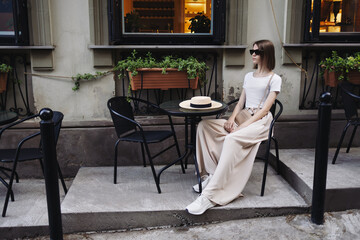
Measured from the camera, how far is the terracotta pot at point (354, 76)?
456cm

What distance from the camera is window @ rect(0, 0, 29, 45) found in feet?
13.6

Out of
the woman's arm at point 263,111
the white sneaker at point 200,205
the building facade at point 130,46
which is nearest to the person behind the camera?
the white sneaker at point 200,205

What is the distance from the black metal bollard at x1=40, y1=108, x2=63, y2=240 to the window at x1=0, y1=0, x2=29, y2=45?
2004mm

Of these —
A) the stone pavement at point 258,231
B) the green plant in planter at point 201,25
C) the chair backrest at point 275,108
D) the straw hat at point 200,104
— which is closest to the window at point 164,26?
the green plant in planter at point 201,25

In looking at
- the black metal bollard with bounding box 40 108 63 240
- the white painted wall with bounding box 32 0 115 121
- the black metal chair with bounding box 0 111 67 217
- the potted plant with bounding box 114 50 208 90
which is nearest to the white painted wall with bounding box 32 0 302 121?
the white painted wall with bounding box 32 0 115 121

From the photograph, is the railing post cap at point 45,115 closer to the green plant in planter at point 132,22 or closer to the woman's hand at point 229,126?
the woman's hand at point 229,126

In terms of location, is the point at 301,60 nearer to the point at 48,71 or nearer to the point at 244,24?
the point at 244,24

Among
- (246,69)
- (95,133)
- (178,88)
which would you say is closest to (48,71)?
(95,133)

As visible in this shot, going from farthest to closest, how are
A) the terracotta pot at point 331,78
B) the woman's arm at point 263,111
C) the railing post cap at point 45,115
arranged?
the terracotta pot at point 331,78
the woman's arm at point 263,111
the railing post cap at point 45,115

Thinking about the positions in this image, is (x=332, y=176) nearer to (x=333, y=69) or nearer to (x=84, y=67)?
(x=333, y=69)

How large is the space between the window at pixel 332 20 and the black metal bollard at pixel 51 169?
335cm

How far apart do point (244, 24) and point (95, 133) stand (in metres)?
2.30

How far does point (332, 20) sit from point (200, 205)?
3.68m

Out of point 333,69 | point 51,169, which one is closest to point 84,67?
point 51,169
